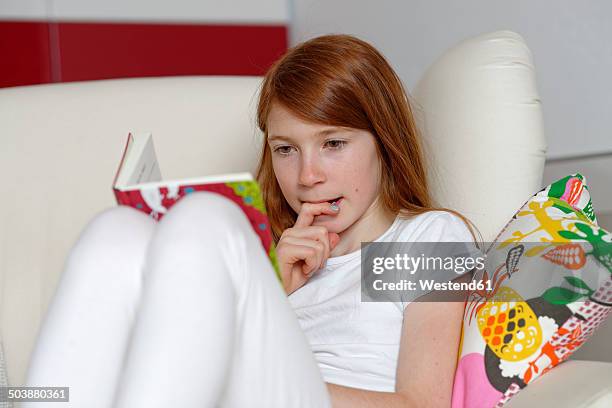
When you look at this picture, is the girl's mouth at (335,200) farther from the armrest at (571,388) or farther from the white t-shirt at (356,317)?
the armrest at (571,388)

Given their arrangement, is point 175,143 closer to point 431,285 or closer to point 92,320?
point 431,285

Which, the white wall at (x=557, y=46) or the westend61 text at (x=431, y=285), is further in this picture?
the white wall at (x=557, y=46)

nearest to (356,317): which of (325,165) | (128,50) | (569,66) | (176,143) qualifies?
(325,165)

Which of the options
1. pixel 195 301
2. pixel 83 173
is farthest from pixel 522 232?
A: pixel 83 173

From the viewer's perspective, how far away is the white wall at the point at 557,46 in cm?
199

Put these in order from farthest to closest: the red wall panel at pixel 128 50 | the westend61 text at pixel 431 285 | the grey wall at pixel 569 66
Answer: the red wall panel at pixel 128 50, the grey wall at pixel 569 66, the westend61 text at pixel 431 285

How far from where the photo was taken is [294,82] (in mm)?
1379

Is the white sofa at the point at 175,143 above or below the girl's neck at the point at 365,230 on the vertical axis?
above

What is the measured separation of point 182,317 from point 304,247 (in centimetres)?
53

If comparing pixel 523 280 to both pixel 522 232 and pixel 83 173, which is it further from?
pixel 83 173

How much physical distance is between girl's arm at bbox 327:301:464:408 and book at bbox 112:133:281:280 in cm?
24

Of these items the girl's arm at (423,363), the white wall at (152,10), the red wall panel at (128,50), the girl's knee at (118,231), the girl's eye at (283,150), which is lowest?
the girl's arm at (423,363)

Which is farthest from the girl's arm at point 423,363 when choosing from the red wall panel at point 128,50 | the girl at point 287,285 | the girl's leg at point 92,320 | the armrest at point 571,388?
the red wall panel at point 128,50

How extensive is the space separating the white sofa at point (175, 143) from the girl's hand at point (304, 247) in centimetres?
24
